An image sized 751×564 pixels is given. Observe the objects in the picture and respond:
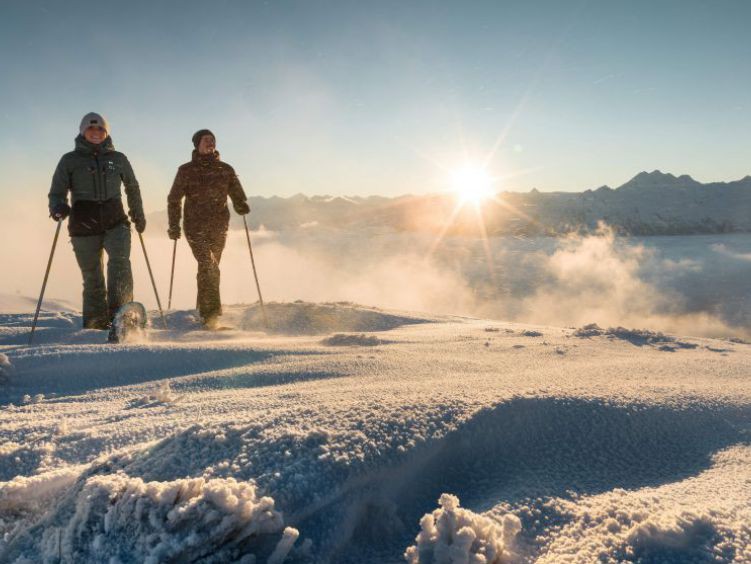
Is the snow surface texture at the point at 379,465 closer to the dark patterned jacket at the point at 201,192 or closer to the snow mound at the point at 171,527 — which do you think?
the snow mound at the point at 171,527

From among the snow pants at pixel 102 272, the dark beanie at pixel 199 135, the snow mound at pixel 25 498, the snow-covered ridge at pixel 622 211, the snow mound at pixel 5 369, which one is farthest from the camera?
the snow-covered ridge at pixel 622 211

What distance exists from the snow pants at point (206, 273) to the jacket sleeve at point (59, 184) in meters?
1.45

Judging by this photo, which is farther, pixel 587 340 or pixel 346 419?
pixel 587 340

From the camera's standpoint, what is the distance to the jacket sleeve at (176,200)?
5816 mm

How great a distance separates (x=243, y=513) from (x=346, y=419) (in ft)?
1.90

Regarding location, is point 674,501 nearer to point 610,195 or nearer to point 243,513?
point 243,513

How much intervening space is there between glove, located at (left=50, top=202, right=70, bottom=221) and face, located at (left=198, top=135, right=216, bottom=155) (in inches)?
64.3

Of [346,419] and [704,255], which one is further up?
[704,255]

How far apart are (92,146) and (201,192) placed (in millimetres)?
1279

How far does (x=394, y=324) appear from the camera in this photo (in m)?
5.97

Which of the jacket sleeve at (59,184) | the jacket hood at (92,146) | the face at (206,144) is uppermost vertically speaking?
the face at (206,144)

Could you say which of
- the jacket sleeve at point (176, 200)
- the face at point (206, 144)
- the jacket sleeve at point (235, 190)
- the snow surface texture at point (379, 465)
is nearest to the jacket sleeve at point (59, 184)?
the jacket sleeve at point (176, 200)

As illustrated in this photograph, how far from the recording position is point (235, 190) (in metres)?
6.13

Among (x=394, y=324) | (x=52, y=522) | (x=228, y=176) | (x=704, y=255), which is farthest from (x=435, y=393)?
(x=704, y=255)
